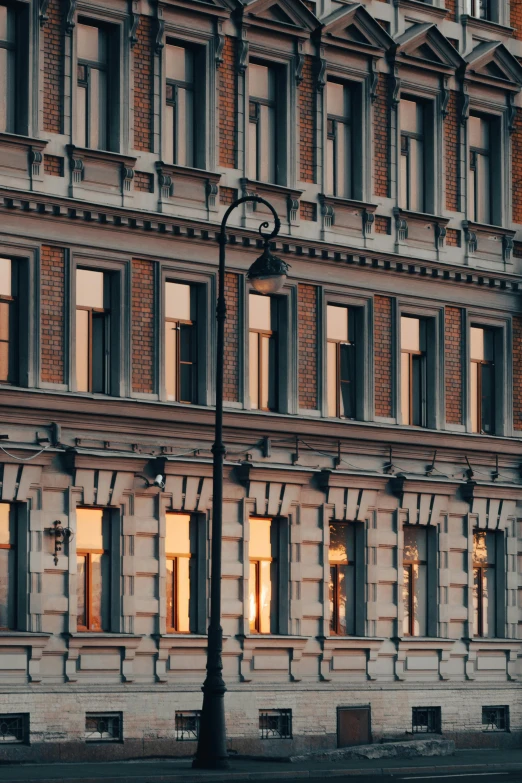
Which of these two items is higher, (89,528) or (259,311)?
(259,311)

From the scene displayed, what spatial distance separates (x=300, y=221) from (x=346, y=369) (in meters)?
3.31

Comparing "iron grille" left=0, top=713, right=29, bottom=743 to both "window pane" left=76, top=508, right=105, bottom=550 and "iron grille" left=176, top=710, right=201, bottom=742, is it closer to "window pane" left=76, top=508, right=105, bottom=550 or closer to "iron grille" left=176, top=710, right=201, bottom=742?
"window pane" left=76, top=508, right=105, bottom=550

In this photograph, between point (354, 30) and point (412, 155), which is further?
point (412, 155)

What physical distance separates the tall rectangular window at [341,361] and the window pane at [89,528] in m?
6.30

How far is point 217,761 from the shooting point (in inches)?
1283

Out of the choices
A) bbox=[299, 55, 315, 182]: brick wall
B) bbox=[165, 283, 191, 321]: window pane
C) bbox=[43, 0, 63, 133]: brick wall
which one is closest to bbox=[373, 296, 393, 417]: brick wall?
bbox=[299, 55, 315, 182]: brick wall

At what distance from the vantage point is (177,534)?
38375 mm

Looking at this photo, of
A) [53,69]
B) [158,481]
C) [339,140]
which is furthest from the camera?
[339,140]

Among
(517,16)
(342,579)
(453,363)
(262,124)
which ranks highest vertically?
(517,16)

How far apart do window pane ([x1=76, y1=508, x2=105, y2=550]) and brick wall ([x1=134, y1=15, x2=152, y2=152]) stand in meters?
6.93

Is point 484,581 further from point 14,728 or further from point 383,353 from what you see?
point 14,728

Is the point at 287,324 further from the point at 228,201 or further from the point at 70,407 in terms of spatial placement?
the point at 70,407

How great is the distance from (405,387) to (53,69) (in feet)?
35.7

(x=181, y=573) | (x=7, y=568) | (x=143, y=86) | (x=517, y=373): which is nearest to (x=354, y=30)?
(x=143, y=86)
